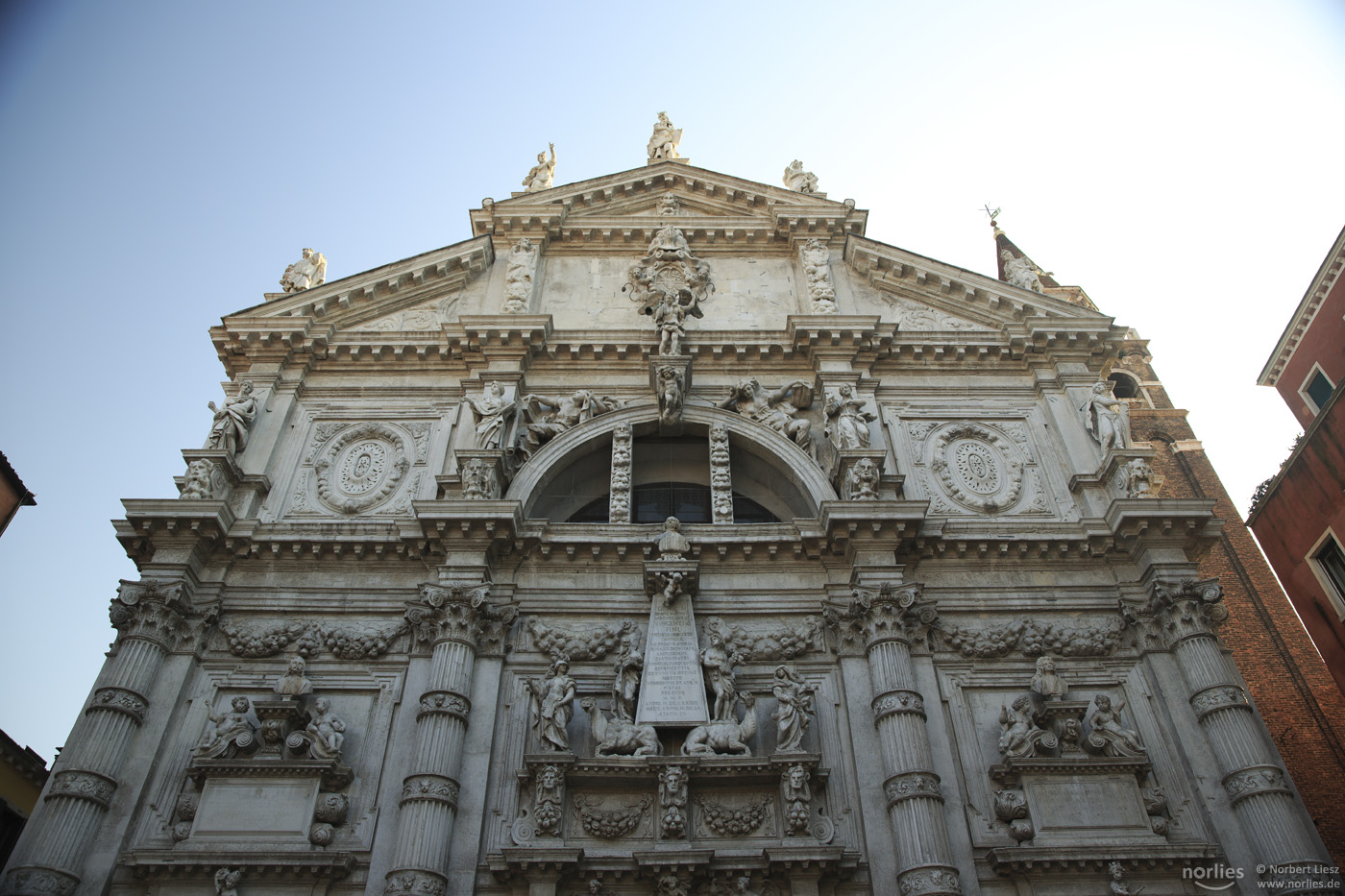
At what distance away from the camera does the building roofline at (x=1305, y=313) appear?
65.2 ft

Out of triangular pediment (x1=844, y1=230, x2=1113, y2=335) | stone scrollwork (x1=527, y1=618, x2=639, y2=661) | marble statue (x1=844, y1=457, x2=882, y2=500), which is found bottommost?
stone scrollwork (x1=527, y1=618, x2=639, y2=661)

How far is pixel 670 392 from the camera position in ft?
54.2

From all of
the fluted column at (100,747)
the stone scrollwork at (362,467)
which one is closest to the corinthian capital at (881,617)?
the stone scrollwork at (362,467)

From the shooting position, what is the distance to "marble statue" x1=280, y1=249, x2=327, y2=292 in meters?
19.4

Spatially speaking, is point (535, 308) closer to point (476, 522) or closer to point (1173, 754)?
point (476, 522)

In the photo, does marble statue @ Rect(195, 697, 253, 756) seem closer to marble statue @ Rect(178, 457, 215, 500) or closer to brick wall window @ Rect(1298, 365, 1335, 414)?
marble statue @ Rect(178, 457, 215, 500)

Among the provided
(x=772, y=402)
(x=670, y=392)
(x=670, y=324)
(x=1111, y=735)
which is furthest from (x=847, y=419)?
(x=1111, y=735)

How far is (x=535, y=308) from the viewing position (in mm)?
19016

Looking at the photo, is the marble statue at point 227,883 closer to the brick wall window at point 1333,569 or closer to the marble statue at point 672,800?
the marble statue at point 672,800

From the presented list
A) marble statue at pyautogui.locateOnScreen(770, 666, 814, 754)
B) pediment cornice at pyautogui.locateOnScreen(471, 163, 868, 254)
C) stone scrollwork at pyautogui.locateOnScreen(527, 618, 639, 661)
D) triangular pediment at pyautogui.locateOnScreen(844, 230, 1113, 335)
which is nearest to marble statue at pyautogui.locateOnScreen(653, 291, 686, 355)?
pediment cornice at pyautogui.locateOnScreen(471, 163, 868, 254)

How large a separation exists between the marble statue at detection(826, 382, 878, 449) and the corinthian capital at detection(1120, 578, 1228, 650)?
4.85m

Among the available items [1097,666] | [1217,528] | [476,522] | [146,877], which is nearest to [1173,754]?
[1097,666]

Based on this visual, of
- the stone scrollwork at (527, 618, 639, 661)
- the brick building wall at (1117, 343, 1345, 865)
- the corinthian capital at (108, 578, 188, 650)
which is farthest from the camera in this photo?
the brick building wall at (1117, 343, 1345, 865)

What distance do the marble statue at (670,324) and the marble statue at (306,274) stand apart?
23.7ft
